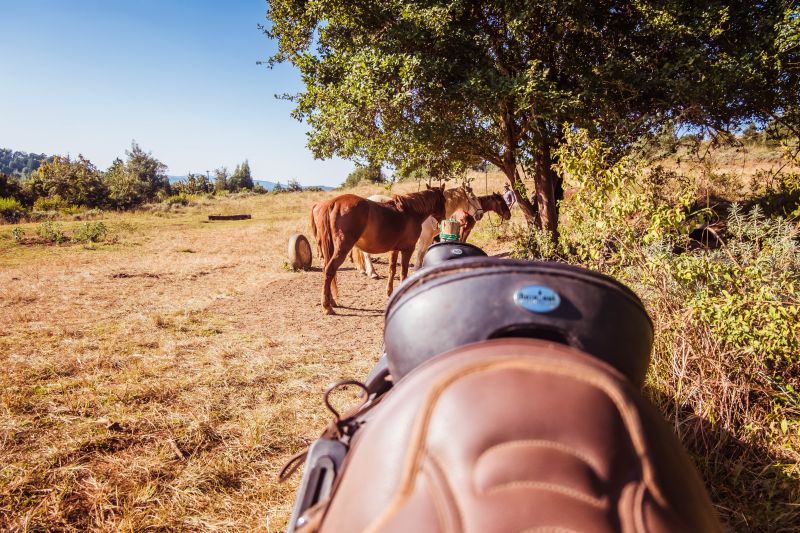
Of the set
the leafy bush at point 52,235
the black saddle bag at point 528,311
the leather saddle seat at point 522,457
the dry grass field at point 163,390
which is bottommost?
the dry grass field at point 163,390

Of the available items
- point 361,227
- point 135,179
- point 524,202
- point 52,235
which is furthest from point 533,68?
point 135,179

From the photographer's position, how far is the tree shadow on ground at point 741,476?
6.07 feet

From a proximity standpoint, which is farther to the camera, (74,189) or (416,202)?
(74,189)

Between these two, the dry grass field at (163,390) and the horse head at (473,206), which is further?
the horse head at (473,206)

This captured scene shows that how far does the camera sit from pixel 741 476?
210cm

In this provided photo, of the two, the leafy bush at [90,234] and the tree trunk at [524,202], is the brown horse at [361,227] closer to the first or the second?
the tree trunk at [524,202]

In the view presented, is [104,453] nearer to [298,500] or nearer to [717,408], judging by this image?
[298,500]

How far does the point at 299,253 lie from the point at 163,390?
230 inches

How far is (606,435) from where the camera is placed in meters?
0.75

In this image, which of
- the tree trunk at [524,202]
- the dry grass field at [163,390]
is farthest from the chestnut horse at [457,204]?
the tree trunk at [524,202]

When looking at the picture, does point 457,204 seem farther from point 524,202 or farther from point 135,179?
point 135,179

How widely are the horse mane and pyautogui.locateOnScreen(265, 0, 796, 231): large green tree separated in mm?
874

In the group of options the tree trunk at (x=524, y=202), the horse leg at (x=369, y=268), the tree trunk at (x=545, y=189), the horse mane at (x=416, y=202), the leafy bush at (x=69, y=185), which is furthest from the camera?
the leafy bush at (x=69, y=185)

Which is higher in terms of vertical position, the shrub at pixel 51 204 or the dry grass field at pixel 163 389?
the shrub at pixel 51 204
